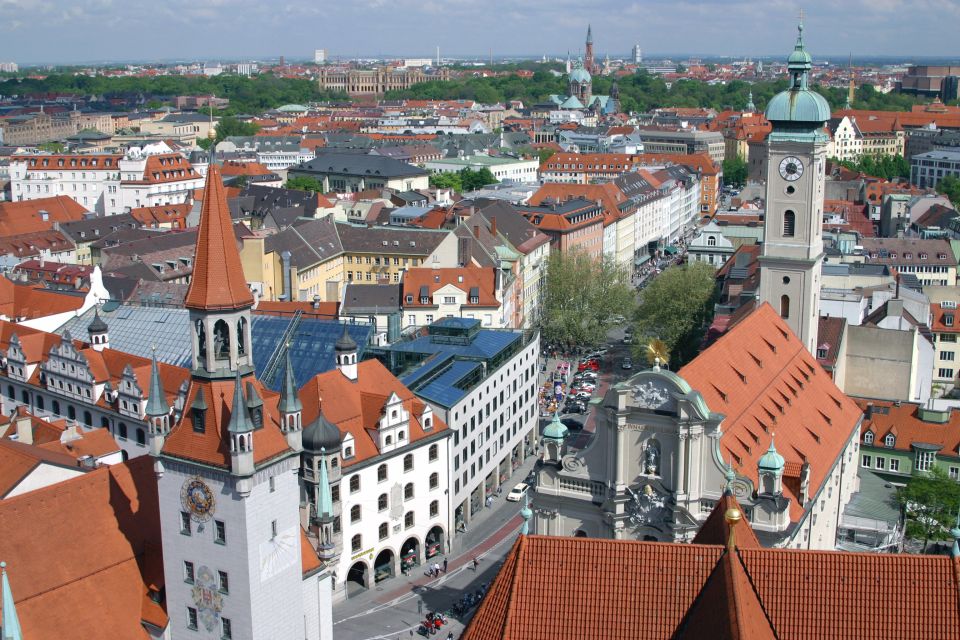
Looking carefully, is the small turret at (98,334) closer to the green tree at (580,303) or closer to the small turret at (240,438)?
the small turret at (240,438)

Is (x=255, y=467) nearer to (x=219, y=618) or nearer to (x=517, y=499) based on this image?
(x=219, y=618)

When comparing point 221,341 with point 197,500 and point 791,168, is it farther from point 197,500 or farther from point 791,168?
point 791,168

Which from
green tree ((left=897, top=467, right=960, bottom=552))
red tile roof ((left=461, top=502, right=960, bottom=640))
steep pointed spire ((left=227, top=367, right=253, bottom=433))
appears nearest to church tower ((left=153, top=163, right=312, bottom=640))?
steep pointed spire ((left=227, top=367, right=253, bottom=433))

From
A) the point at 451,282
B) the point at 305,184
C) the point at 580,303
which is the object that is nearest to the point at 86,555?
the point at 451,282

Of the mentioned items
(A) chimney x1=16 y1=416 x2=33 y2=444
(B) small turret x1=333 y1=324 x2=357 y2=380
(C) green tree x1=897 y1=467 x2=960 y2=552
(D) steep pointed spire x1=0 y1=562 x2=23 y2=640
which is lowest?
(C) green tree x1=897 y1=467 x2=960 y2=552

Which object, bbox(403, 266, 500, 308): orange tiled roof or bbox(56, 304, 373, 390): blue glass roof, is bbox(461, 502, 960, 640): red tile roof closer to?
bbox(56, 304, 373, 390): blue glass roof
